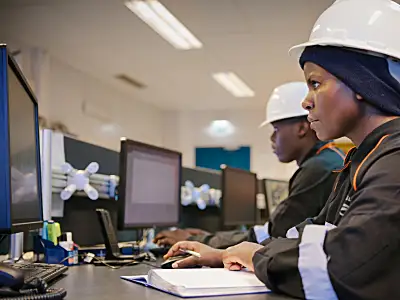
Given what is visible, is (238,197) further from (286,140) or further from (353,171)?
(353,171)

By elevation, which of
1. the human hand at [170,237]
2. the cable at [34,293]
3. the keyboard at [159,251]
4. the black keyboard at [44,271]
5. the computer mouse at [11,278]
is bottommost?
the keyboard at [159,251]

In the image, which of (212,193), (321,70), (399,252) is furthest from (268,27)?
(399,252)

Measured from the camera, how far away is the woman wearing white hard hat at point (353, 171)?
89 centimetres

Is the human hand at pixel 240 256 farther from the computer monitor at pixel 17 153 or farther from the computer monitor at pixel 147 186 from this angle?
the computer monitor at pixel 147 186

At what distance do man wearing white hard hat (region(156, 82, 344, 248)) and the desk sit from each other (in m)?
0.82

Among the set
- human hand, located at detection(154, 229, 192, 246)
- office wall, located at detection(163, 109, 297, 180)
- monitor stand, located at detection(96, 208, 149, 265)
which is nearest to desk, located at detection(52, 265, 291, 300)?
monitor stand, located at detection(96, 208, 149, 265)

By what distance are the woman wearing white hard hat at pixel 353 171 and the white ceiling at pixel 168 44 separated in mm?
3190

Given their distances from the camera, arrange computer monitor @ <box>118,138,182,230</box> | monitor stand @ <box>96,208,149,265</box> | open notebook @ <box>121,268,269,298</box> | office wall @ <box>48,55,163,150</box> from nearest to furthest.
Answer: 1. open notebook @ <box>121,268,269,298</box>
2. monitor stand @ <box>96,208,149,265</box>
3. computer monitor @ <box>118,138,182,230</box>
4. office wall @ <box>48,55,163,150</box>

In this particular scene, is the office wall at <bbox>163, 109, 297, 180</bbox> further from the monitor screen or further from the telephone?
the telephone

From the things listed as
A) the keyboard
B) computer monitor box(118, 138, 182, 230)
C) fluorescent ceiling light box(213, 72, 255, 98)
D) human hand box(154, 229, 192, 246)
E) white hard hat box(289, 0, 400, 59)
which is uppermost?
fluorescent ceiling light box(213, 72, 255, 98)

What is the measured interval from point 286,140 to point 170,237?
653 millimetres

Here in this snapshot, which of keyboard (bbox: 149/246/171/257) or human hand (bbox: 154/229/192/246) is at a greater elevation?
human hand (bbox: 154/229/192/246)

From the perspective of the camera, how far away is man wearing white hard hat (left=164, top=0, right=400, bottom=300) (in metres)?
0.89

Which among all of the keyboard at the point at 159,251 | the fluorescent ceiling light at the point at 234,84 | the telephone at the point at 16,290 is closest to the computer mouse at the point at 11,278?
the telephone at the point at 16,290
